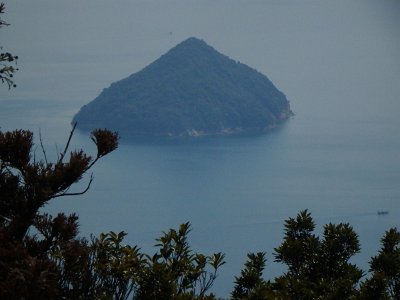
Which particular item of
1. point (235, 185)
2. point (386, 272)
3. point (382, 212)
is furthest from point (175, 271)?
point (235, 185)

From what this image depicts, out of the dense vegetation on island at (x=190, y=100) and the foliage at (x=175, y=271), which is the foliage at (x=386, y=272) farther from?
the dense vegetation on island at (x=190, y=100)

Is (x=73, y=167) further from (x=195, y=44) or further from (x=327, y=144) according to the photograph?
(x=195, y=44)

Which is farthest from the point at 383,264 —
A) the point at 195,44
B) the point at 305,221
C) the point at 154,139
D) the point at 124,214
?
the point at 195,44

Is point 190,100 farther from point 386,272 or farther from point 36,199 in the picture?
point 36,199

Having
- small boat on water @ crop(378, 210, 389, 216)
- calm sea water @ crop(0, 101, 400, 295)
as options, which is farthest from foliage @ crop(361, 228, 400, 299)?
small boat on water @ crop(378, 210, 389, 216)

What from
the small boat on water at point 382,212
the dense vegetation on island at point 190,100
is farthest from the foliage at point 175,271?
the dense vegetation on island at point 190,100

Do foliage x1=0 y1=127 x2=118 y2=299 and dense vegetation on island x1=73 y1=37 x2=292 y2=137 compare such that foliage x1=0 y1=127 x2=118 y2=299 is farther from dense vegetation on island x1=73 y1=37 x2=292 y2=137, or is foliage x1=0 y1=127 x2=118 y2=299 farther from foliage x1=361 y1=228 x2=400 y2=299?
dense vegetation on island x1=73 y1=37 x2=292 y2=137
